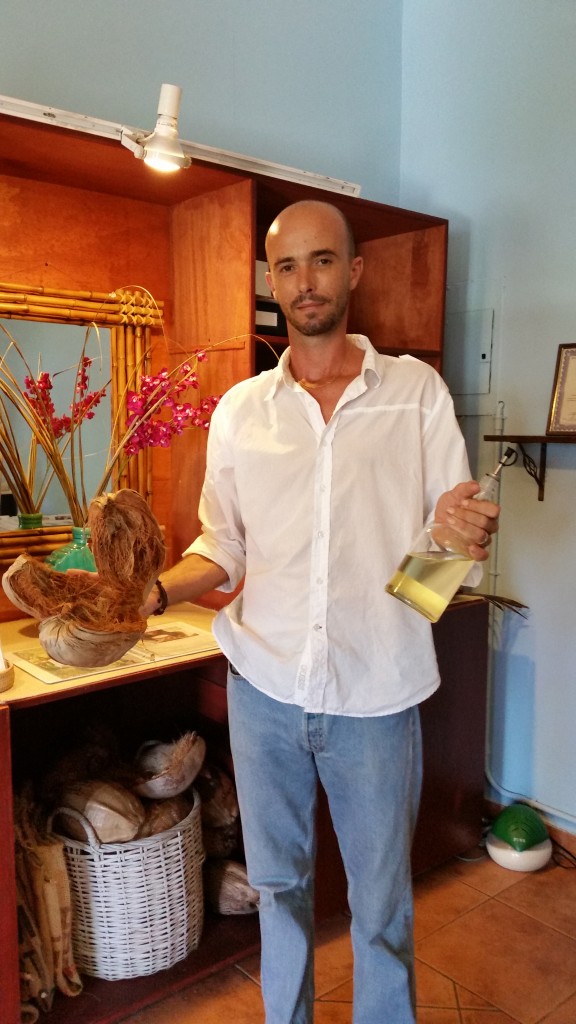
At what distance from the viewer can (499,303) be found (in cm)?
245

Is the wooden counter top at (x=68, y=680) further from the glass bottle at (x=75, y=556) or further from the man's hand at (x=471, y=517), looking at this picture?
the man's hand at (x=471, y=517)

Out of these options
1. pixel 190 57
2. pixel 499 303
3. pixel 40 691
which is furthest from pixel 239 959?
pixel 190 57

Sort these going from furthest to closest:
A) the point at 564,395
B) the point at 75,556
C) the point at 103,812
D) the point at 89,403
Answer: the point at 564,395 → the point at 89,403 → the point at 75,556 → the point at 103,812

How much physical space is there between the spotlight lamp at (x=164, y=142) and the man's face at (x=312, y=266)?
14.7 inches

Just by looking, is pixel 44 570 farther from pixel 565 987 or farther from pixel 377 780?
pixel 565 987

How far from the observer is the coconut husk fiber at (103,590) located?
1.19 meters

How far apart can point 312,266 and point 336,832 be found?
0.99 meters

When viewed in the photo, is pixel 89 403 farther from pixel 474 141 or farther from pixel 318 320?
pixel 474 141

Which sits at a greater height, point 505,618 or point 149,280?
point 149,280

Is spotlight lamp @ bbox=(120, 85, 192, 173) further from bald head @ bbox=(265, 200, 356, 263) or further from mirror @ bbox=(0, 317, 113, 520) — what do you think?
mirror @ bbox=(0, 317, 113, 520)

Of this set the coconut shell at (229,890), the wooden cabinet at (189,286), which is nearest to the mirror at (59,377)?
the wooden cabinet at (189,286)

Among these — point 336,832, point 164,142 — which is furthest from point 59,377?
point 336,832

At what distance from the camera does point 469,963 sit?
6.31 feet

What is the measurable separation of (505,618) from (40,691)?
151 cm
